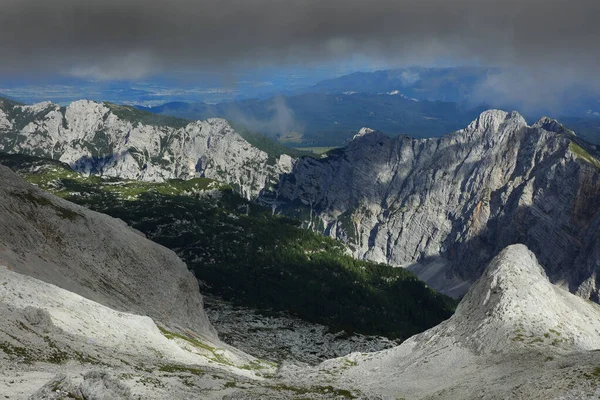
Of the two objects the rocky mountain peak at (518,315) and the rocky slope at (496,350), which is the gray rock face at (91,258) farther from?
the rocky mountain peak at (518,315)

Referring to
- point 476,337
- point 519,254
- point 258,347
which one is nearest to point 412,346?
point 476,337

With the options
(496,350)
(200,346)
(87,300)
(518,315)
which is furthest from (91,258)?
(518,315)

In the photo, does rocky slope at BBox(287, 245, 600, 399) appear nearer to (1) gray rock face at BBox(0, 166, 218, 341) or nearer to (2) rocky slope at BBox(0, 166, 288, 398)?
(2) rocky slope at BBox(0, 166, 288, 398)

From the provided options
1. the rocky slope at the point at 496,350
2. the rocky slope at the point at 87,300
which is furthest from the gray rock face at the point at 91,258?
the rocky slope at the point at 496,350

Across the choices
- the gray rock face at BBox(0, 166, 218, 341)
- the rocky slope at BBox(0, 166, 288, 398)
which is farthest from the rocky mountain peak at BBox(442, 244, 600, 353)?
the gray rock face at BBox(0, 166, 218, 341)

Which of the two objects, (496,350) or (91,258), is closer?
(496,350)

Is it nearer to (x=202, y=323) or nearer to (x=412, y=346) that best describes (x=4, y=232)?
(x=202, y=323)

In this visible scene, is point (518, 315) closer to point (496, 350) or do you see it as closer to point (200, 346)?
point (496, 350)
